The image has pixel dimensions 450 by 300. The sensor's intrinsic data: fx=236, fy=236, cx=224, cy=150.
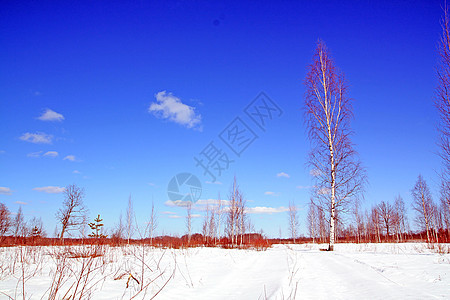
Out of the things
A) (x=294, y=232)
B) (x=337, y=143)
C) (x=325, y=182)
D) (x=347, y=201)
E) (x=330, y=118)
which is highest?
(x=330, y=118)

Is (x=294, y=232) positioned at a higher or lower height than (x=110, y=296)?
lower

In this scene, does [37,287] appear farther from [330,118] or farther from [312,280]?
[330,118]

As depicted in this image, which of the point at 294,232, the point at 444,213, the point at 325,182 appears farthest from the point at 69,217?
the point at 444,213

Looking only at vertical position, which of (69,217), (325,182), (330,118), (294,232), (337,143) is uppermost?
(330,118)

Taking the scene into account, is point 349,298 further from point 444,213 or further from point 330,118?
point 444,213

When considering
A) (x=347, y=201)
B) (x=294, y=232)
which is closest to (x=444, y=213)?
(x=294, y=232)

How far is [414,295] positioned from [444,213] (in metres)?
45.4

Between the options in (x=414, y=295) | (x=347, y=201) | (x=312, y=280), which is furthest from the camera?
(x=347, y=201)

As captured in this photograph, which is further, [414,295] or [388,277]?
[388,277]

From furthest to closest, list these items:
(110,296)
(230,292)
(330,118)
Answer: (330,118), (230,292), (110,296)

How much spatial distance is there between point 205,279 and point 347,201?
8540 mm

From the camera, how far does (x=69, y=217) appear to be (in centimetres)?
2741

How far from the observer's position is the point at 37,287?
3.34 meters

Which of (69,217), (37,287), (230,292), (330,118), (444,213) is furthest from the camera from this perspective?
(444,213)
